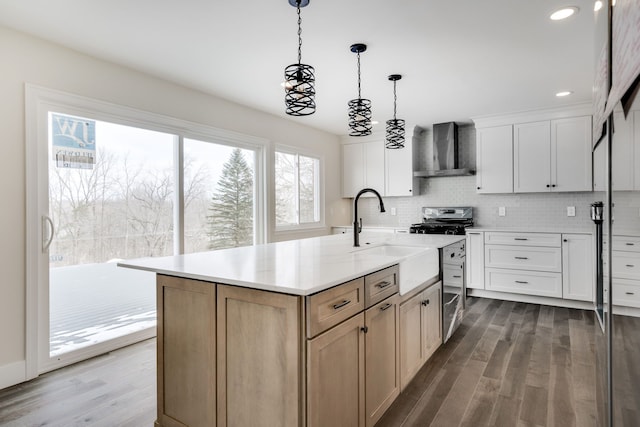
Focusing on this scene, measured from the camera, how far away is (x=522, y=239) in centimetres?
446

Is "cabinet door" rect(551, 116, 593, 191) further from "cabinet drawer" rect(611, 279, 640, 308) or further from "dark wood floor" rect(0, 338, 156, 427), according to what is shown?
"dark wood floor" rect(0, 338, 156, 427)

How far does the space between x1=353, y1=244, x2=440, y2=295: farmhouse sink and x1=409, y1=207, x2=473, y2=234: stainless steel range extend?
7.39ft

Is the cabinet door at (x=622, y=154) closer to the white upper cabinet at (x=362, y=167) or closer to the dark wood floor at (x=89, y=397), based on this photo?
the dark wood floor at (x=89, y=397)

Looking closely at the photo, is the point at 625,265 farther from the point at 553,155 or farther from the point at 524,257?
the point at 553,155

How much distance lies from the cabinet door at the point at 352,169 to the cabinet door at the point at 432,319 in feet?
11.2

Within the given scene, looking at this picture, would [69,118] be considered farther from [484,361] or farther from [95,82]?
[484,361]

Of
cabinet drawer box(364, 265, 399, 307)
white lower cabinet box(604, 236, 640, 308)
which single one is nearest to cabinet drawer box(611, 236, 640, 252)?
white lower cabinet box(604, 236, 640, 308)

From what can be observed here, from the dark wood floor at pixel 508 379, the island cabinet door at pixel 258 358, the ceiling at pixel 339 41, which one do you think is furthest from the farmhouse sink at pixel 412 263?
the ceiling at pixel 339 41

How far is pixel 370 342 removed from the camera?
1801mm

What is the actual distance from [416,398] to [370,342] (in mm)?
757

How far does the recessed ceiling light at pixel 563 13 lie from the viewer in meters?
2.25

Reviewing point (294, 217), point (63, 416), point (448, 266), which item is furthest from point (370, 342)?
point (294, 217)

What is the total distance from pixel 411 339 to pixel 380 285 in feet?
2.11

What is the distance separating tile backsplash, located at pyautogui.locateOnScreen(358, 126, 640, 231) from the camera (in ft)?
15.3
